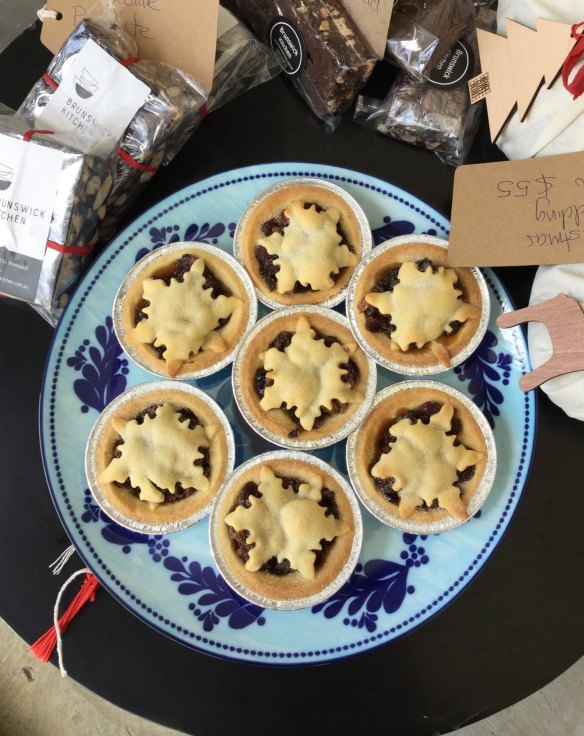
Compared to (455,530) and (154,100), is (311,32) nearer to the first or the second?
(154,100)

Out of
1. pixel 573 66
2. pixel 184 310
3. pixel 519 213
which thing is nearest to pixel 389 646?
pixel 184 310

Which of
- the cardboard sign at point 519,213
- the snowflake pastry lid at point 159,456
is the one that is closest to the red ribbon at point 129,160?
the snowflake pastry lid at point 159,456

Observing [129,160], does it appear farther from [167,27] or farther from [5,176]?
[167,27]

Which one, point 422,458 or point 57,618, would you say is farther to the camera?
point 57,618

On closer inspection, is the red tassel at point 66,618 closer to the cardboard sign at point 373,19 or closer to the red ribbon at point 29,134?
the red ribbon at point 29,134

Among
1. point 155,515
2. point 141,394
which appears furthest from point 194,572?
point 141,394

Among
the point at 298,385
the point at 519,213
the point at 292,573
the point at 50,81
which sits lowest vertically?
the point at 292,573

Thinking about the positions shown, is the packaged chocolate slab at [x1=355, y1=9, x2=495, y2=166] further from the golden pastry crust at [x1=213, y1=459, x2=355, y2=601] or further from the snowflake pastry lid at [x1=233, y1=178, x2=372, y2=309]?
the golden pastry crust at [x1=213, y1=459, x2=355, y2=601]
